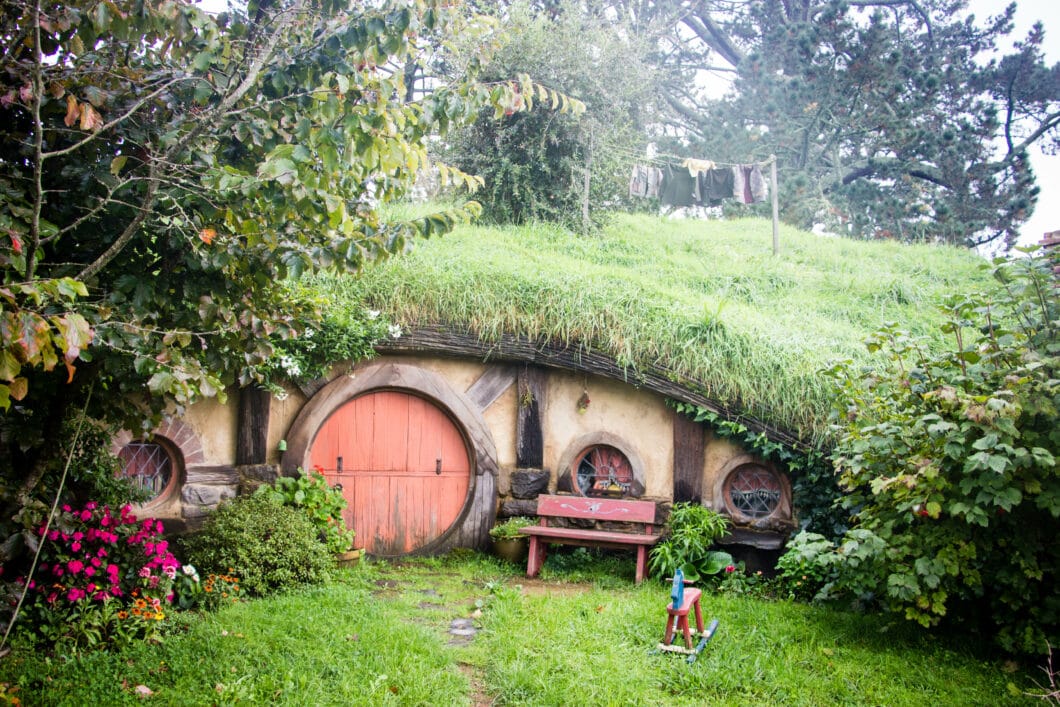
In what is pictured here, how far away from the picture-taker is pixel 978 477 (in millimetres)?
4465

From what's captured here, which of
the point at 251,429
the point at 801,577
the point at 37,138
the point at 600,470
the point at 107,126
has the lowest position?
the point at 801,577

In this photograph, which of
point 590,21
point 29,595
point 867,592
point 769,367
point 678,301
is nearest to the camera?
point 29,595

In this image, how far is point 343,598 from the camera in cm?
554

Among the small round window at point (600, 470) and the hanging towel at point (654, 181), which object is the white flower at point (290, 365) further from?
the hanging towel at point (654, 181)

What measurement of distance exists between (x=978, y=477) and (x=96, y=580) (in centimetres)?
513

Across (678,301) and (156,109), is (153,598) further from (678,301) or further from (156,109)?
(678,301)

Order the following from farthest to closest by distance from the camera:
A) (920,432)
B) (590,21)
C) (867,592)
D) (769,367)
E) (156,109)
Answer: (590,21) → (769,367) → (867,592) → (920,432) → (156,109)

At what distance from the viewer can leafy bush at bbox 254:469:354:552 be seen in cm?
644

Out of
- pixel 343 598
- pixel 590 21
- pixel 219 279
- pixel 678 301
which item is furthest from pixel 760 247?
pixel 219 279

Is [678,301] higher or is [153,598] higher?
[678,301]

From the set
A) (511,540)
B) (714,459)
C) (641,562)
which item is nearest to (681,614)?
(641,562)

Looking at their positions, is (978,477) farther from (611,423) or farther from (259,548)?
(259,548)

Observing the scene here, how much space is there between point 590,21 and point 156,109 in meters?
10.4

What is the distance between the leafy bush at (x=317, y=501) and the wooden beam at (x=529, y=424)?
1.71 metres
